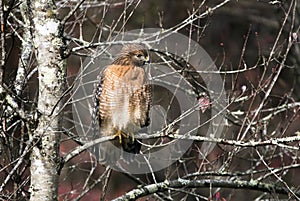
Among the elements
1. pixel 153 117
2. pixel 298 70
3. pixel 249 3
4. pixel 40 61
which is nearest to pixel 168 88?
pixel 153 117

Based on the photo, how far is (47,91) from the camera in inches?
150

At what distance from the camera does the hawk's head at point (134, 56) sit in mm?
5359

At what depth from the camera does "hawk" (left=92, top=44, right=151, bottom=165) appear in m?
5.31

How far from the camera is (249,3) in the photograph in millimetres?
11938

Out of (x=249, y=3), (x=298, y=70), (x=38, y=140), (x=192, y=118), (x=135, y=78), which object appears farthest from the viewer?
(x=249, y=3)

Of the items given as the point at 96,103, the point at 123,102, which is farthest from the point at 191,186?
the point at 96,103

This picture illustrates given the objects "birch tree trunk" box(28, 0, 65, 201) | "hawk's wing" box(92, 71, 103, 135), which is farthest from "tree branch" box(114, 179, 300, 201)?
"hawk's wing" box(92, 71, 103, 135)

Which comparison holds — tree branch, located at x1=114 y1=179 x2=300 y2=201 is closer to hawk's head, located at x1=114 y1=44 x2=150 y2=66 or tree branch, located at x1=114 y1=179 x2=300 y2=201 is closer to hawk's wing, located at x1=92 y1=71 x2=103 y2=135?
hawk's wing, located at x1=92 y1=71 x2=103 y2=135

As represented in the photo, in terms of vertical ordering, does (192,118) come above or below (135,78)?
below

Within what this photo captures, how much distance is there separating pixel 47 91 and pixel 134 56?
5.46ft

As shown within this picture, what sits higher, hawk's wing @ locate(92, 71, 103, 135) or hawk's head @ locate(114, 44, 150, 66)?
hawk's head @ locate(114, 44, 150, 66)

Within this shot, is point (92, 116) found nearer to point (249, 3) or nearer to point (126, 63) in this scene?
point (126, 63)

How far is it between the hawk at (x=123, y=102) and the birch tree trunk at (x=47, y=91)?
143cm

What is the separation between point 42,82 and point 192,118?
7.05 ft
